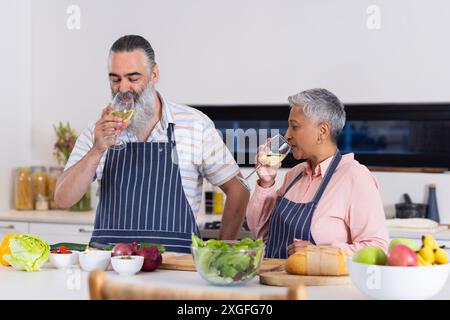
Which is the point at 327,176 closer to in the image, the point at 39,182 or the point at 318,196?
the point at 318,196

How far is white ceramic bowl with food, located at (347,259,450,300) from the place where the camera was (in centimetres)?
214

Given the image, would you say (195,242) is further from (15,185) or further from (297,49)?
(15,185)

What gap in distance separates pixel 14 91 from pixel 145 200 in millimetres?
2478

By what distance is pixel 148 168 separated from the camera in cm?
328

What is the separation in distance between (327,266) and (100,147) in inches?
37.9

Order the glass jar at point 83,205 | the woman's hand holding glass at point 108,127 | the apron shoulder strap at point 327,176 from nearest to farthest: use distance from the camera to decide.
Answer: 1. the woman's hand holding glass at point 108,127
2. the apron shoulder strap at point 327,176
3. the glass jar at point 83,205

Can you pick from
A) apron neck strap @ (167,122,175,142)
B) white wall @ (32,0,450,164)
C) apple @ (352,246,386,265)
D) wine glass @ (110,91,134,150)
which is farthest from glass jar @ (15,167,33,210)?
apple @ (352,246,386,265)

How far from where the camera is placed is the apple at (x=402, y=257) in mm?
2156

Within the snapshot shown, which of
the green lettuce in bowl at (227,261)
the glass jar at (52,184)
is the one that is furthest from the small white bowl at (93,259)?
the glass jar at (52,184)

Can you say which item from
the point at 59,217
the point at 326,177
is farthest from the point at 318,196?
the point at 59,217

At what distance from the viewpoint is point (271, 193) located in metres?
3.13

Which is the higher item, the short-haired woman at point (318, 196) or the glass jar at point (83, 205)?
the short-haired woman at point (318, 196)

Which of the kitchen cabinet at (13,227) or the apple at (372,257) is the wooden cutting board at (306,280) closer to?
the apple at (372,257)

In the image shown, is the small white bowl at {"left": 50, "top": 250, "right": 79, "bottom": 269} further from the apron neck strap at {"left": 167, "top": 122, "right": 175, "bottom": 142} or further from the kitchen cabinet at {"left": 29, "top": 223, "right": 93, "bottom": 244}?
the kitchen cabinet at {"left": 29, "top": 223, "right": 93, "bottom": 244}
